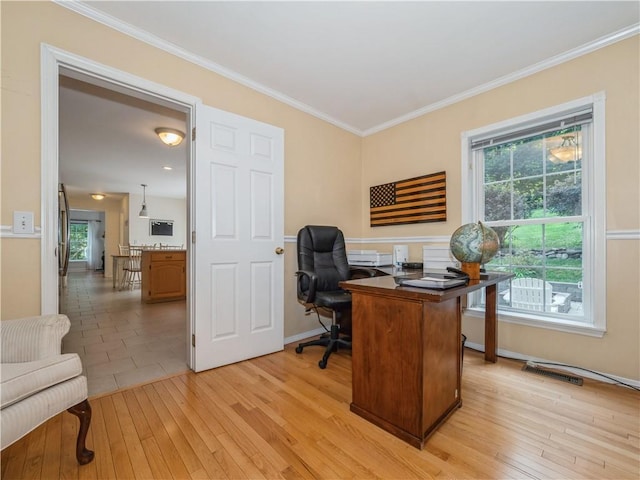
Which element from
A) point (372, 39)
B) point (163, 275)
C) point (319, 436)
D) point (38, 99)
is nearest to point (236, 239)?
point (38, 99)

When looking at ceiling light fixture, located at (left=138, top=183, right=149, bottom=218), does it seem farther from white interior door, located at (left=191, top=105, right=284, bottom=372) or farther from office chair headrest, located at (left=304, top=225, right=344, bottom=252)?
office chair headrest, located at (left=304, top=225, right=344, bottom=252)

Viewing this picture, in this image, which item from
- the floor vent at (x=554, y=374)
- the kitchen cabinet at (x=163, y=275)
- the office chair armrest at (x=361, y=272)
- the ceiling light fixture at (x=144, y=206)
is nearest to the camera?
the floor vent at (x=554, y=374)

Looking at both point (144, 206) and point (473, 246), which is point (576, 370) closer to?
point (473, 246)

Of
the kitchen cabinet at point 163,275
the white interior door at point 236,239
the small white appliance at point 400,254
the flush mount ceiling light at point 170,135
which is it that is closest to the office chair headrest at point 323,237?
the white interior door at point 236,239

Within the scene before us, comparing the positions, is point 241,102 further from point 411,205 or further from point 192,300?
point 411,205

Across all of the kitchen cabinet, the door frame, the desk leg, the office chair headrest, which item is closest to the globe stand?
the desk leg

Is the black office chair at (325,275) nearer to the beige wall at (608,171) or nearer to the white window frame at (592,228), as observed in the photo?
the beige wall at (608,171)

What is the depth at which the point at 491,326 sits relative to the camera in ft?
7.68

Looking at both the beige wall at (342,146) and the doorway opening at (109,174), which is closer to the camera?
the beige wall at (342,146)

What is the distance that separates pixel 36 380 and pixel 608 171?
A: 3362mm

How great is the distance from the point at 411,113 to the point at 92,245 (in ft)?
42.9

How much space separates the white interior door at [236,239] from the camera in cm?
218

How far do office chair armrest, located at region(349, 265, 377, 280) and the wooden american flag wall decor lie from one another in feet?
2.76

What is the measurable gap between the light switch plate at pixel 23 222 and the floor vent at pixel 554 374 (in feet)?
11.1
